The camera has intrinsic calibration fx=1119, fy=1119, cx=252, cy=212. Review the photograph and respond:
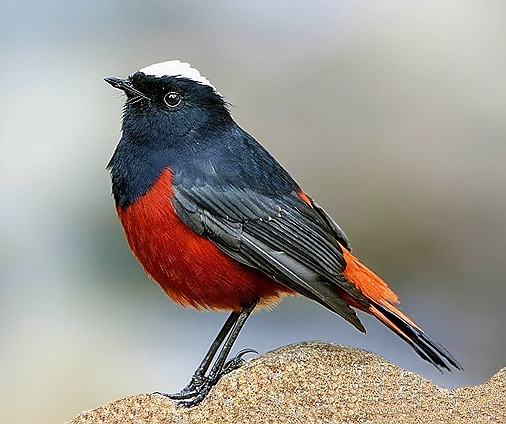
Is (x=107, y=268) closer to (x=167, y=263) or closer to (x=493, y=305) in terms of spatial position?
(x=493, y=305)

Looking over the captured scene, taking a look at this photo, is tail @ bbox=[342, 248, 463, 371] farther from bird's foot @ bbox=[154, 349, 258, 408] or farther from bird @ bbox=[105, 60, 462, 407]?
bird's foot @ bbox=[154, 349, 258, 408]

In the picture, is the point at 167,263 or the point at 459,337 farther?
the point at 459,337

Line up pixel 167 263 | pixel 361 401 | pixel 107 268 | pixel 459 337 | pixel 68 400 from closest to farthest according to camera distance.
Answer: pixel 361 401, pixel 167 263, pixel 68 400, pixel 459 337, pixel 107 268

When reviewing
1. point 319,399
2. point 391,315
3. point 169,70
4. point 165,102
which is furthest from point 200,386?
point 169,70

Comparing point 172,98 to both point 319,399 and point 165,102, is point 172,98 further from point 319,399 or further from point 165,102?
point 319,399

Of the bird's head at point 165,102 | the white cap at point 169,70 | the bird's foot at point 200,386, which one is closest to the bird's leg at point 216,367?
the bird's foot at point 200,386

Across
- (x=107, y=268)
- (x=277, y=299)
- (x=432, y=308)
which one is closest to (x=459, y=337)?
(x=432, y=308)

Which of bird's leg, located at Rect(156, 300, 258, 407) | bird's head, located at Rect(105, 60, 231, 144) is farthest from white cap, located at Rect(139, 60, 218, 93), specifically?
bird's leg, located at Rect(156, 300, 258, 407)
